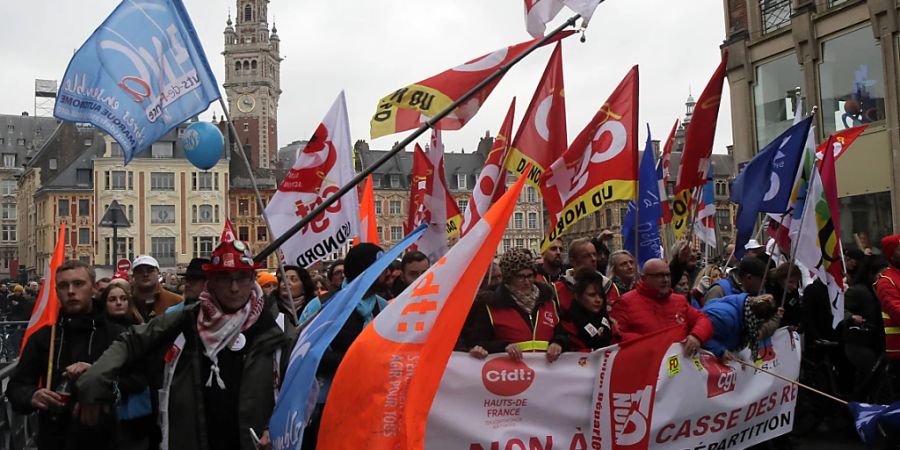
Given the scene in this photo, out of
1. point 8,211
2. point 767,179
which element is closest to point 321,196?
point 767,179

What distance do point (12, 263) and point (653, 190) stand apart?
97378 millimetres

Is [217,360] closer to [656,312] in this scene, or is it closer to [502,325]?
[502,325]

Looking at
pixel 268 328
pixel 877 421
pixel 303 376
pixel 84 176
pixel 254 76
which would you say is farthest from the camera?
pixel 254 76

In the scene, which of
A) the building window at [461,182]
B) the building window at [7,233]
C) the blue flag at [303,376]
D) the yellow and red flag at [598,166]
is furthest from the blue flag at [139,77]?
the building window at [7,233]

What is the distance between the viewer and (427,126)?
6.12 metres

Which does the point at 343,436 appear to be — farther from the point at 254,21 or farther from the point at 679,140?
the point at 254,21

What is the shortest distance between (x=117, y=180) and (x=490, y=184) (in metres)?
73.6

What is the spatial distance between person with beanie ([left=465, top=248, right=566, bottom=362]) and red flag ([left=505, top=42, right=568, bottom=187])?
90.4 inches

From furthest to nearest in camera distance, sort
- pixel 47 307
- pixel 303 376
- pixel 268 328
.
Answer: pixel 47 307
pixel 268 328
pixel 303 376

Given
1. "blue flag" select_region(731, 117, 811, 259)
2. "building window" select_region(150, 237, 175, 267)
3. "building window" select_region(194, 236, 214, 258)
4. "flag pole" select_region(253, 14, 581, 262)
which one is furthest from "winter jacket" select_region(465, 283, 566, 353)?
"building window" select_region(194, 236, 214, 258)

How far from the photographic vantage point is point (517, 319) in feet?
21.9

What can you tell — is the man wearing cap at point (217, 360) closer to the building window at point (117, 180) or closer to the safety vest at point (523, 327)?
the safety vest at point (523, 327)

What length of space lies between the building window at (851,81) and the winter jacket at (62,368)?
60.7ft

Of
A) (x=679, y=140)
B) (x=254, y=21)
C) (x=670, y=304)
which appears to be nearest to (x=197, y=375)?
(x=670, y=304)
